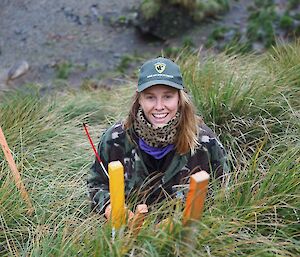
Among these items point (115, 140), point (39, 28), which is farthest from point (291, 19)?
point (115, 140)

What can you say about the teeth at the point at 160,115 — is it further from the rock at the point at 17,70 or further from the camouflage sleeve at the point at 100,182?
the rock at the point at 17,70

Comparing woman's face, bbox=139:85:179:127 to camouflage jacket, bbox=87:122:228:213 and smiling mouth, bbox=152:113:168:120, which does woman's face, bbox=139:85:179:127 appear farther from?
camouflage jacket, bbox=87:122:228:213

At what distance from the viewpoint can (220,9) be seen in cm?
1289

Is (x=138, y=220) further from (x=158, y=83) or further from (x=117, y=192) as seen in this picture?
(x=158, y=83)

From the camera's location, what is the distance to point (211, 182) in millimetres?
3105

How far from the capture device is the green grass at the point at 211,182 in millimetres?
2510

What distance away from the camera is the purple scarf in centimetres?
314

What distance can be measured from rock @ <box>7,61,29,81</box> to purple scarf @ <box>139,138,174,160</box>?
27.5 ft

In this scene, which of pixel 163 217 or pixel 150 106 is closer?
pixel 163 217

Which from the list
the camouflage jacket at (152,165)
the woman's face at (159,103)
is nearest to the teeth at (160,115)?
the woman's face at (159,103)

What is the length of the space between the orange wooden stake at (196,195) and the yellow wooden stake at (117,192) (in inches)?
10.9

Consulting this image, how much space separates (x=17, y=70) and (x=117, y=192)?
31.3 feet

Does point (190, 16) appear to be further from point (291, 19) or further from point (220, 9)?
point (291, 19)

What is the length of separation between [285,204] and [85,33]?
11073 mm
